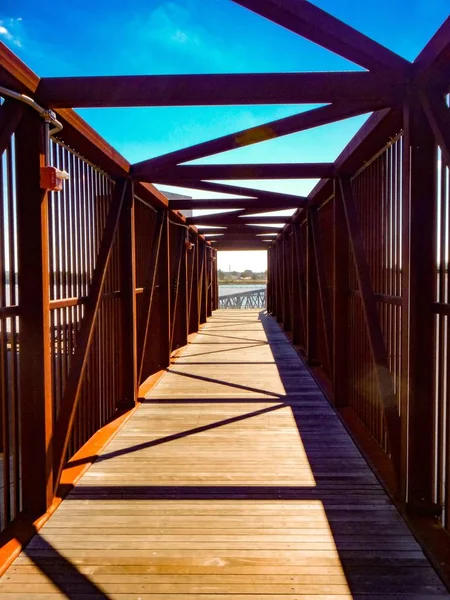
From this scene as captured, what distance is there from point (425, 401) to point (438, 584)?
3.29 ft

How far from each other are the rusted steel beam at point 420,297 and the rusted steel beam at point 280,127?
1.40 feet

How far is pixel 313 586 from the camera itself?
216 centimetres

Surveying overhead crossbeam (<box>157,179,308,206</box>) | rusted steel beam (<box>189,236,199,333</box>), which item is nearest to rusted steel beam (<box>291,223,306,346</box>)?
overhead crossbeam (<box>157,179,308,206</box>)

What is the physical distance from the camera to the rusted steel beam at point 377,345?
3178 mm

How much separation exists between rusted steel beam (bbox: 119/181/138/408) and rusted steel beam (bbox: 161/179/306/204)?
706 mm

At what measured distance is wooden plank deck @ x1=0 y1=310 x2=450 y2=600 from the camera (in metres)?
2.18

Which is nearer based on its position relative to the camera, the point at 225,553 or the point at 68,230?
the point at 225,553

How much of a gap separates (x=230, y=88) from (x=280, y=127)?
87cm

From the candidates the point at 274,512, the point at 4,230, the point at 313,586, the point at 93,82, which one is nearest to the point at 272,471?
the point at 274,512

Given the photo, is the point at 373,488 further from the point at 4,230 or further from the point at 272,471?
the point at 4,230

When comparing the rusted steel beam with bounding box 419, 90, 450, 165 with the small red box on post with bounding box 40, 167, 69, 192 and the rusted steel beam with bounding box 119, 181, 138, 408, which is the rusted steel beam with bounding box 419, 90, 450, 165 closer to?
the small red box on post with bounding box 40, 167, 69, 192

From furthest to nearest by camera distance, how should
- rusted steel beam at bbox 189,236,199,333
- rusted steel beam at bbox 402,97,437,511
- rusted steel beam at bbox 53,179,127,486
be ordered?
rusted steel beam at bbox 189,236,199,333 → rusted steel beam at bbox 53,179,127,486 → rusted steel beam at bbox 402,97,437,511

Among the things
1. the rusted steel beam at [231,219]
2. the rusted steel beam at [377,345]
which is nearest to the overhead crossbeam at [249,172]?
the rusted steel beam at [377,345]

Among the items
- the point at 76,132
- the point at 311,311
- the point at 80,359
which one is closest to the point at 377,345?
the point at 80,359
